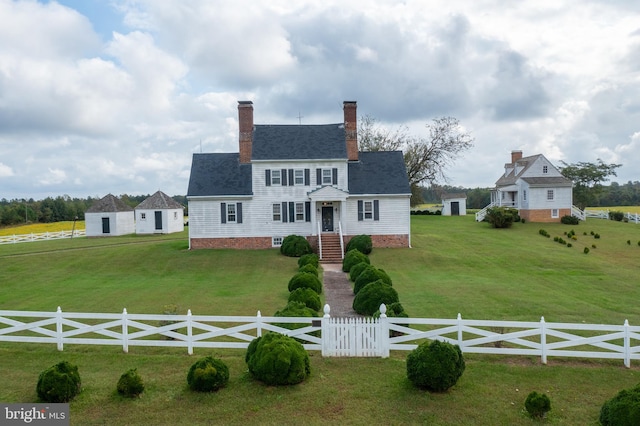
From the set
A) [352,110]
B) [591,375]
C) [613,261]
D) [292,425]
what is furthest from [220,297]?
[613,261]

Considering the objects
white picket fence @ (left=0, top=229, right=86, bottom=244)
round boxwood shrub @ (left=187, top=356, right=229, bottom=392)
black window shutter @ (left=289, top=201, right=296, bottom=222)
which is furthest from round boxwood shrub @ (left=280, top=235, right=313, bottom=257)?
white picket fence @ (left=0, top=229, right=86, bottom=244)

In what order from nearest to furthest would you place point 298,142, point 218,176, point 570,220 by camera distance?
point 218,176
point 298,142
point 570,220

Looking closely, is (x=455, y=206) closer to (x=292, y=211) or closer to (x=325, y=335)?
(x=292, y=211)

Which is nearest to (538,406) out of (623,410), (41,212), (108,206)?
(623,410)

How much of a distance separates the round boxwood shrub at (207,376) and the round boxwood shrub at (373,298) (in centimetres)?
757

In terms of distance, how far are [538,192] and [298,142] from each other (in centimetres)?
2898

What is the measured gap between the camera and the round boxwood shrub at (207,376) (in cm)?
1091

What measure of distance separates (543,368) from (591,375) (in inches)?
43.9

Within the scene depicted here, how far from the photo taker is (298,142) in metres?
38.2

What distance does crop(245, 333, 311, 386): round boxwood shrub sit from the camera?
438 inches

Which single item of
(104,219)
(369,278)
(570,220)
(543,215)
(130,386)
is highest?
(104,219)

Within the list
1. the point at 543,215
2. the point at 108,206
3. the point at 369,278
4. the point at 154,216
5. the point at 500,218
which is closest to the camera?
the point at 369,278

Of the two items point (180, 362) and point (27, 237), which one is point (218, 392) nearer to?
point (180, 362)

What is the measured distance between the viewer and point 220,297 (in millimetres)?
21953
